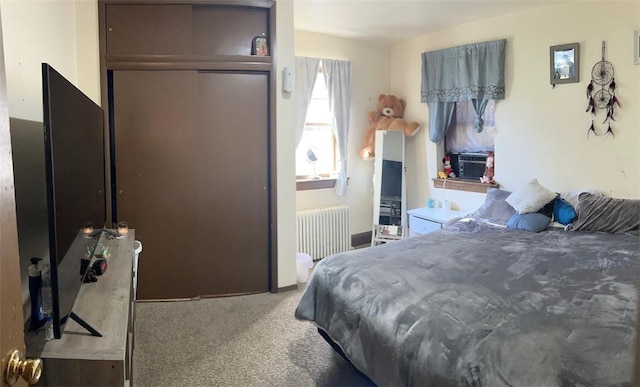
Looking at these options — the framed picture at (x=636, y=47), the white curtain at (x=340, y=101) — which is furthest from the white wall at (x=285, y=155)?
the framed picture at (x=636, y=47)

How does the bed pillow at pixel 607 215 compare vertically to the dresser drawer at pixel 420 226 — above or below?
above

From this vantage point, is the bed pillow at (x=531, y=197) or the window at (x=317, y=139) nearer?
the bed pillow at (x=531, y=197)

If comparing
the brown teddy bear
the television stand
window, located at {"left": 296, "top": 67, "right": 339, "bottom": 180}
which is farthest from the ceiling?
the television stand

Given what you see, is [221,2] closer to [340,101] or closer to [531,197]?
[340,101]

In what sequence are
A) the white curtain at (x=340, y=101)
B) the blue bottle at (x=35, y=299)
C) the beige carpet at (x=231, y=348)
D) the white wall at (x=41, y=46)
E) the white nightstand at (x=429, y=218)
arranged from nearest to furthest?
the blue bottle at (x=35, y=299) < the white wall at (x=41, y=46) < the beige carpet at (x=231, y=348) < the white nightstand at (x=429, y=218) < the white curtain at (x=340, y=101)

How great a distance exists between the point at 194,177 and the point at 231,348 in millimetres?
1328

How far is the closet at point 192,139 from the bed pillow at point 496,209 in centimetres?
180

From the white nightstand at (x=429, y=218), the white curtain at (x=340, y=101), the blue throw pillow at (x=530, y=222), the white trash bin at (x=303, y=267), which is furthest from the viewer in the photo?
the white curtain at (x=340, y=101)

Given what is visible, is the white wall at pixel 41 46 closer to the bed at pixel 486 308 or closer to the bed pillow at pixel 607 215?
the bed at pixel 486 308

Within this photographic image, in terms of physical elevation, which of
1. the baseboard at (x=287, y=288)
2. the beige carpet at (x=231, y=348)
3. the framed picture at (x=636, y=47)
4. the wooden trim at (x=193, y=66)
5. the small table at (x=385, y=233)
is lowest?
the beige carpet at (x=231, y=348)

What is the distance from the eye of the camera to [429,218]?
4363 millimetres

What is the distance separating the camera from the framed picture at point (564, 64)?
362cm

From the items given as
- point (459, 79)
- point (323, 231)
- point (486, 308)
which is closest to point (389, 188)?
point (323, 231)

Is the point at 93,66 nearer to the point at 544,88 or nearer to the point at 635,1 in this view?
the point at 544,88
